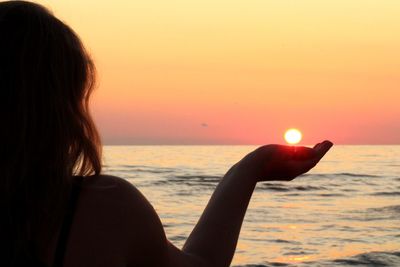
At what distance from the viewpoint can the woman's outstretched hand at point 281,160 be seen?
1.95 meters

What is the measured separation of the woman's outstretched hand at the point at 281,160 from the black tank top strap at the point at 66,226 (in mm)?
500

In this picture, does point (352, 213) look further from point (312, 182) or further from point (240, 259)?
point (312, 182)

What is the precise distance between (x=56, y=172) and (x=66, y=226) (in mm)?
123

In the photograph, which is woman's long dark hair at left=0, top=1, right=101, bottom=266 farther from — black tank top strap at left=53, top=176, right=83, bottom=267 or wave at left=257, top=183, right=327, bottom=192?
wave at left=257, top=183, right=327, bottom=192

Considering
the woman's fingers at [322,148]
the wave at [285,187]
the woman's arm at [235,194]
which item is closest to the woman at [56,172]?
the woman's arm at [235,194]

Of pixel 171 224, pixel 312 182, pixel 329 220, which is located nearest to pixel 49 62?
pixel 171 224

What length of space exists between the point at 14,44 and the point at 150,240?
0.55m

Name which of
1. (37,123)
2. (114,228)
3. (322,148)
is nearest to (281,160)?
(322,148)

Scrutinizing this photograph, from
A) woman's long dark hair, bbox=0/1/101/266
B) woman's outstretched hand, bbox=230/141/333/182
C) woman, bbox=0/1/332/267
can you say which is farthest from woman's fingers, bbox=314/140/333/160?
woman's long dark hair, bbox=0/1/101/266

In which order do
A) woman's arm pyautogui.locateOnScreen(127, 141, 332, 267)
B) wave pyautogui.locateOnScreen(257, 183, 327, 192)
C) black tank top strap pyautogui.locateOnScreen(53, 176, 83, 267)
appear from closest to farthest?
1. black tank top strap pyautogui.locateOnScreen(53, 176, 83, 267)
2. woman's arm pyautogui.locateOnScreen(127, 141, 332, 267)
3. wave pyautogui.locateOnScreen(257, 183, 327, 192)

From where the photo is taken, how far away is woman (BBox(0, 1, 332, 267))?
1597 mm

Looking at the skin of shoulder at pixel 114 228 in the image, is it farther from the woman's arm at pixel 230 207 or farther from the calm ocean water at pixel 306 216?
the calm ocean water at pixel 306 216

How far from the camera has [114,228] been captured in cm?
162

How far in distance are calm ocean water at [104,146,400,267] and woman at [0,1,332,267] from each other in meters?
10.2
